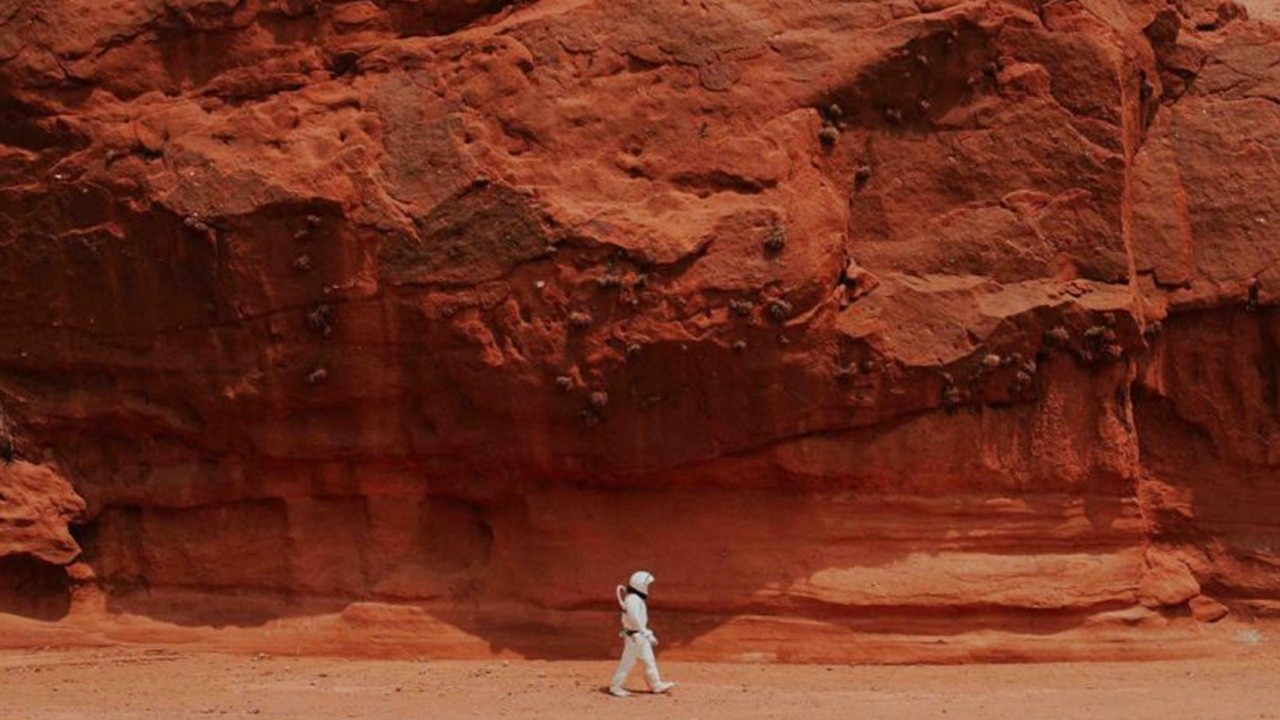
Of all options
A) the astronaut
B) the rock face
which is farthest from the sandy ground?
the rock face

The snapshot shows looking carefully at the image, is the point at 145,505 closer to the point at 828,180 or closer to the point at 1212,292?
the point at 828,180

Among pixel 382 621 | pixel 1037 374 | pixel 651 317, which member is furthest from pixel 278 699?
pixel 1037 374

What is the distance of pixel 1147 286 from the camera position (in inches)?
582

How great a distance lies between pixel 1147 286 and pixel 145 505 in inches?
301

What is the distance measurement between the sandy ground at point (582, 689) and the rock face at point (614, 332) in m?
0.36

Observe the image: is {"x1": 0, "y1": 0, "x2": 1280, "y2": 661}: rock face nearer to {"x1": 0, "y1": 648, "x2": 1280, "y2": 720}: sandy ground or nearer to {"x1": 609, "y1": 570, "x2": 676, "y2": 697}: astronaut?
{"x1": 0, "y1": 648, "x2": 1280, "y2": 720}: sandy ground

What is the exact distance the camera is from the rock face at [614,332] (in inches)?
541

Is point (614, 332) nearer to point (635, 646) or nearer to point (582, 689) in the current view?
point (635, 646)

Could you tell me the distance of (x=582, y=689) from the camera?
12812 mm

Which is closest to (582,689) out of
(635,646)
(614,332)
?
(635,646)

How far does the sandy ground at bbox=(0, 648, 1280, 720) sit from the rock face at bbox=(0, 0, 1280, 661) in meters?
0.36

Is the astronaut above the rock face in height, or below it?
below

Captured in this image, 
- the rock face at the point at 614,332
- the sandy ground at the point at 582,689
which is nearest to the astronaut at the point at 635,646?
the sandy ground at the point at 582,689

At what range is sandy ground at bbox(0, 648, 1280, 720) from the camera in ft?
39.8
